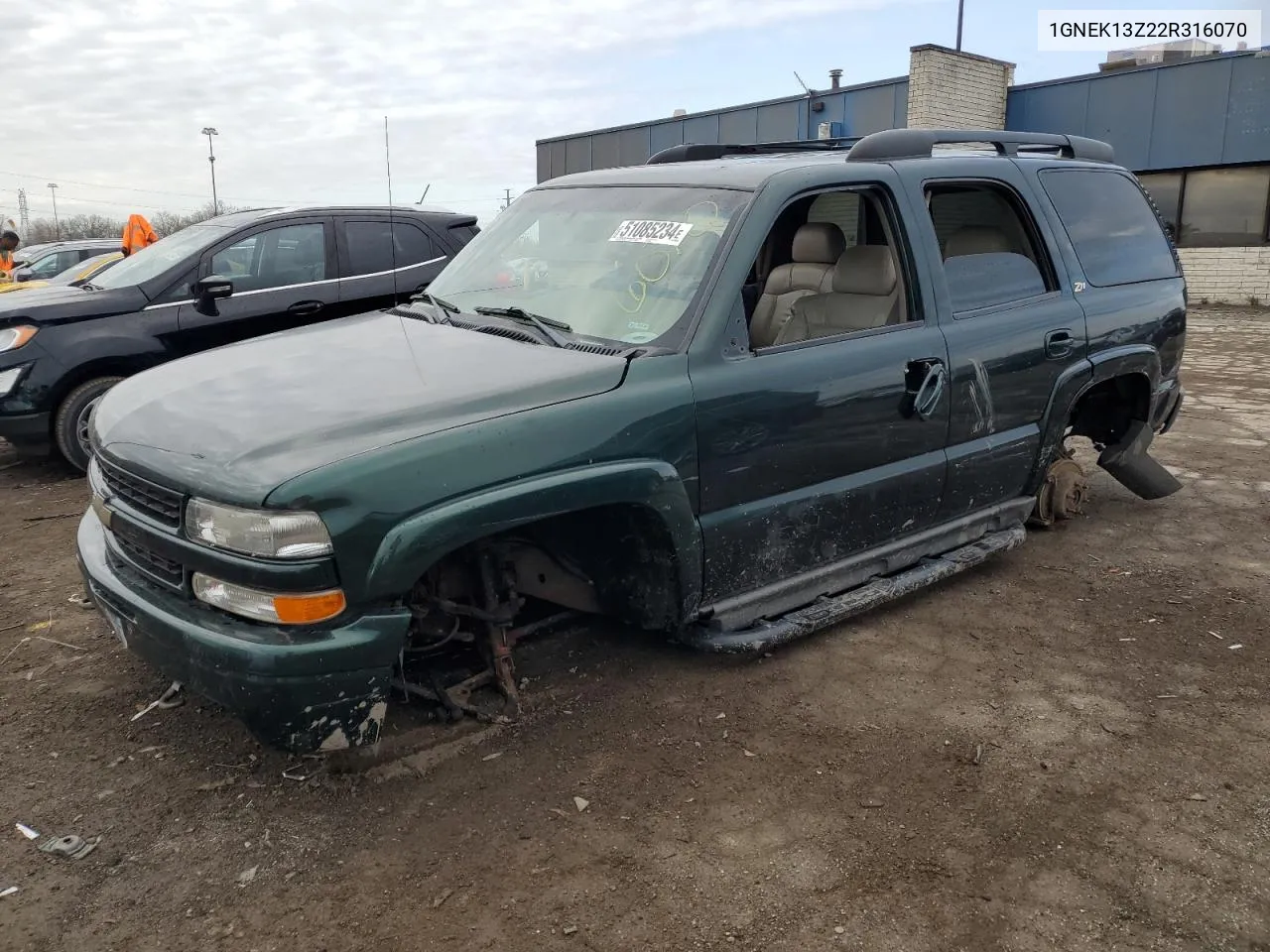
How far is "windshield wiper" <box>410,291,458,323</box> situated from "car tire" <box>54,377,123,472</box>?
344 cm

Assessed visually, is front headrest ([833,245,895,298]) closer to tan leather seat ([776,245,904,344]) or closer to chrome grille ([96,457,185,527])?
tan leather seat ([776,245,904,344])

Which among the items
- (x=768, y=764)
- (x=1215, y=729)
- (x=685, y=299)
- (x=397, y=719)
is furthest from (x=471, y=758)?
(x=1215, y=729)

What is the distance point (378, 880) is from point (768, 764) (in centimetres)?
123

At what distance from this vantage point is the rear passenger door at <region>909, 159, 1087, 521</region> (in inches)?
160

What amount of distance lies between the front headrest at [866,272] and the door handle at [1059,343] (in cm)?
91

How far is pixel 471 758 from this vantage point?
123 inches

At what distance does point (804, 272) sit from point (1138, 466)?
2424 millimetres

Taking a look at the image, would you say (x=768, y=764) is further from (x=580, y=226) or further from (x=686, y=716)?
(x=580, y=226)

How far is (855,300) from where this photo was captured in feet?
13.4

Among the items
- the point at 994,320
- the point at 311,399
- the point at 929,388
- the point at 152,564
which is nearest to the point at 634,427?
the point at 311,399

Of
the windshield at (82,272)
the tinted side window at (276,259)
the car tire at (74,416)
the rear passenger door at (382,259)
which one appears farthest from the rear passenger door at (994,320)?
the windshield at (82,272)

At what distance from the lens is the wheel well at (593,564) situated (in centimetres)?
315

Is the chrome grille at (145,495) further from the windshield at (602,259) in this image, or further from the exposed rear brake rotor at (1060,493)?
the exposed rear brake rotor at (1060,493)

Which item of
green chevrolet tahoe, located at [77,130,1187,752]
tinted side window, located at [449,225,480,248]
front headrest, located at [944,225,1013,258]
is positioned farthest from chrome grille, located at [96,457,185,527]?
tinted side window, located at [449,225,480,248]
